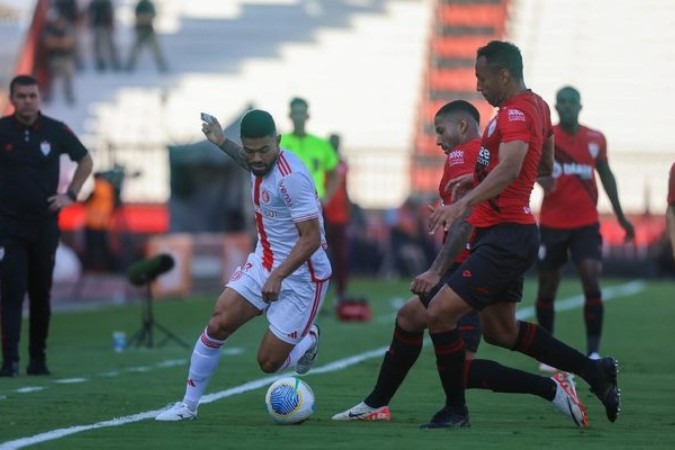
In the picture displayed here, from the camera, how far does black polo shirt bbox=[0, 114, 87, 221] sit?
13.7 metres

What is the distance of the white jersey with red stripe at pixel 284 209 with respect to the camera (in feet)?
33.2

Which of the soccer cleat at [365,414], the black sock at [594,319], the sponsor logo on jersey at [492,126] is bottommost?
the black sock at [594,319]

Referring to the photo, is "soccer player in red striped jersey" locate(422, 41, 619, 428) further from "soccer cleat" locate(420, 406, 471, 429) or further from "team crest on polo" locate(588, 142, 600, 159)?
"team crest on polo" locate(588, 142, 600, 159)

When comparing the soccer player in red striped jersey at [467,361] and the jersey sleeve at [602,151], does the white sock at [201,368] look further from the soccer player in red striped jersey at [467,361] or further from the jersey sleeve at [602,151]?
the jersey sleeve at [602,151]

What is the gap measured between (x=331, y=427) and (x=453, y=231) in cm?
129

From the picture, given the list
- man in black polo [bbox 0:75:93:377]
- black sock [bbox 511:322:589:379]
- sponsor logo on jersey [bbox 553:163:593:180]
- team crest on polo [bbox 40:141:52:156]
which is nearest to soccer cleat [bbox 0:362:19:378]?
man in black polo [bbox 0:75:93:377]

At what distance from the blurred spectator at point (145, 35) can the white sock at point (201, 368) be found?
2976 cm

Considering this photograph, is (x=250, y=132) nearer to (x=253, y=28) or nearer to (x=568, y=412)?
(x=568, y=412)

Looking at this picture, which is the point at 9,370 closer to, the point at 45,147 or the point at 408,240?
the point at 45,147

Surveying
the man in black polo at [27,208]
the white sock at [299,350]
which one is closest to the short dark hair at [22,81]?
the man in black polo at [27,208]

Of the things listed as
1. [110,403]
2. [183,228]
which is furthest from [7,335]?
[183,228]

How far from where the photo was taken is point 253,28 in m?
41.8

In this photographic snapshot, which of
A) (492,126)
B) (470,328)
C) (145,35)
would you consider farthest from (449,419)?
(145,35)

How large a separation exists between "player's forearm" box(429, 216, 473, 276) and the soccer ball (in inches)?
44.5
